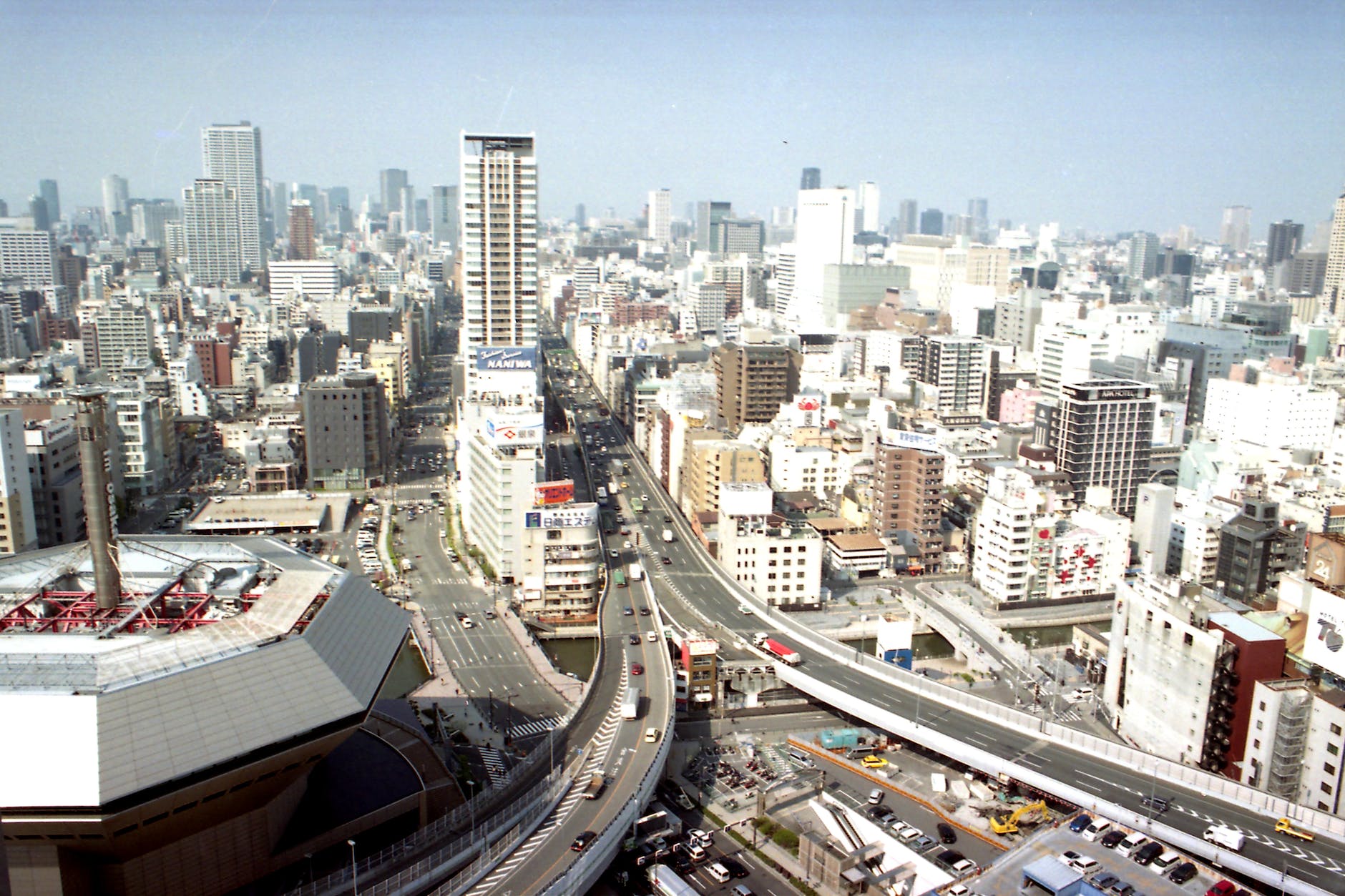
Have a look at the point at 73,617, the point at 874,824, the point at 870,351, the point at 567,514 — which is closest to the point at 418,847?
the point at 73,617

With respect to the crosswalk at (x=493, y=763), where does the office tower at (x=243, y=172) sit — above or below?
above

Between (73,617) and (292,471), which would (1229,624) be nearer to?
(73,617)

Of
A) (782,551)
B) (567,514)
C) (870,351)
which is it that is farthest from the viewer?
(870,351)

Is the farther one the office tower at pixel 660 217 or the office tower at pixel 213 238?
the office tower at pixel 660 217

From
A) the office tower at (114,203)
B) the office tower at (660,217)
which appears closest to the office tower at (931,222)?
the office tower at (660,217)

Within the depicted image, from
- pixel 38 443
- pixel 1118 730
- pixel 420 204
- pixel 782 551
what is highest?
pixel 420 204

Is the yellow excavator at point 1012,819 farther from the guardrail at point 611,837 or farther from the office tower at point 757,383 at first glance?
the office tower at point 757,383
